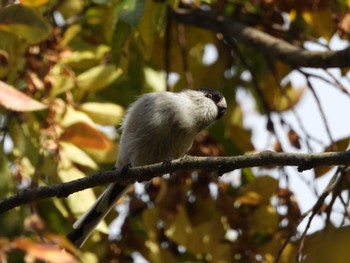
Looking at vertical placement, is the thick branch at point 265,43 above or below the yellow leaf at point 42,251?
below

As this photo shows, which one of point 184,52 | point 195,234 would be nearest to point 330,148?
point 195,234

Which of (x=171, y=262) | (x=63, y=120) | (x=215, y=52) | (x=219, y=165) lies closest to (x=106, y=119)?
(x=63, y=120)

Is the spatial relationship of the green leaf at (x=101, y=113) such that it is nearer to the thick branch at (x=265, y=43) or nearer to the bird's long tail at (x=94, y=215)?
the bird's long tail at (x=94, y=215)

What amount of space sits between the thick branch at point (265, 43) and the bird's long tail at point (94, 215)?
1012mm

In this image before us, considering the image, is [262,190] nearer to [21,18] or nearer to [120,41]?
[120,41]

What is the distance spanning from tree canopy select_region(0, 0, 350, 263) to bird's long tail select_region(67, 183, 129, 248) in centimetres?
8

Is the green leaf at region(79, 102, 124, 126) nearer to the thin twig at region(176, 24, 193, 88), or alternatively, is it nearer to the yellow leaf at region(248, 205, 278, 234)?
the thin twig at region(176, 24, 193, 88)

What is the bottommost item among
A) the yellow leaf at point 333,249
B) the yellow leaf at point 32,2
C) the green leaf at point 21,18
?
the yellow leaf at point 333,249

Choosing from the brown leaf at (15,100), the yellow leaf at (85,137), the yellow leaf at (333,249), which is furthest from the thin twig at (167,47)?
the yellow leaf at (333,249)

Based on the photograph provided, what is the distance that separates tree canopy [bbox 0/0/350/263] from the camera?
2.65 metres

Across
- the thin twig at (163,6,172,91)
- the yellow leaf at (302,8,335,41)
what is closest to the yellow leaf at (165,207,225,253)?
the thin twig at (163,6,172,91)

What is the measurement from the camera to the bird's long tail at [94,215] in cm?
305

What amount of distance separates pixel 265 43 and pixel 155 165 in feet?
4.37

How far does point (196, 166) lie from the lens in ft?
7.88
